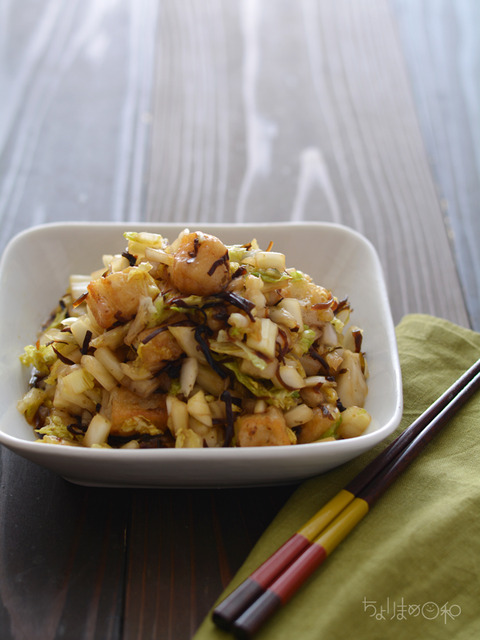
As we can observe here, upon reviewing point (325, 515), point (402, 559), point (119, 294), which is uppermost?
point (119, 294)

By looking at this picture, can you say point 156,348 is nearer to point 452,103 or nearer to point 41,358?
point 41,358

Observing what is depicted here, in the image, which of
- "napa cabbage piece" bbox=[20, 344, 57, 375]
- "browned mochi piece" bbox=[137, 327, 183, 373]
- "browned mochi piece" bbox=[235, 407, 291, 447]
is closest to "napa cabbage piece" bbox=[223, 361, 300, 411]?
"browned mochi piece" bbox=[235, 407, 291, 447]

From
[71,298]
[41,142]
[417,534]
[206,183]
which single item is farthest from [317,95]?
[417,534]

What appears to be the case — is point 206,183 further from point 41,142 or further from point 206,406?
point 206,406

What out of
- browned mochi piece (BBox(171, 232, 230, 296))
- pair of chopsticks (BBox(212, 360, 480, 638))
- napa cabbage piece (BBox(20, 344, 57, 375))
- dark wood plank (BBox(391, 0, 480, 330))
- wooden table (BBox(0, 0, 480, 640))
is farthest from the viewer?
dark wood plank (BBox(391, 0, 480, 330))

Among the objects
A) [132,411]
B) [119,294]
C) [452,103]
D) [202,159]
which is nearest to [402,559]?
[132,411]

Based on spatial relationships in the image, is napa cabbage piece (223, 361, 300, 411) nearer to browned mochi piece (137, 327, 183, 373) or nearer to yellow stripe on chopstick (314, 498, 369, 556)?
browned mochi piece (137, 327, 183, 373)

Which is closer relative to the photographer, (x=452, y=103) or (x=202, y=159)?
(x=202, y=159)
